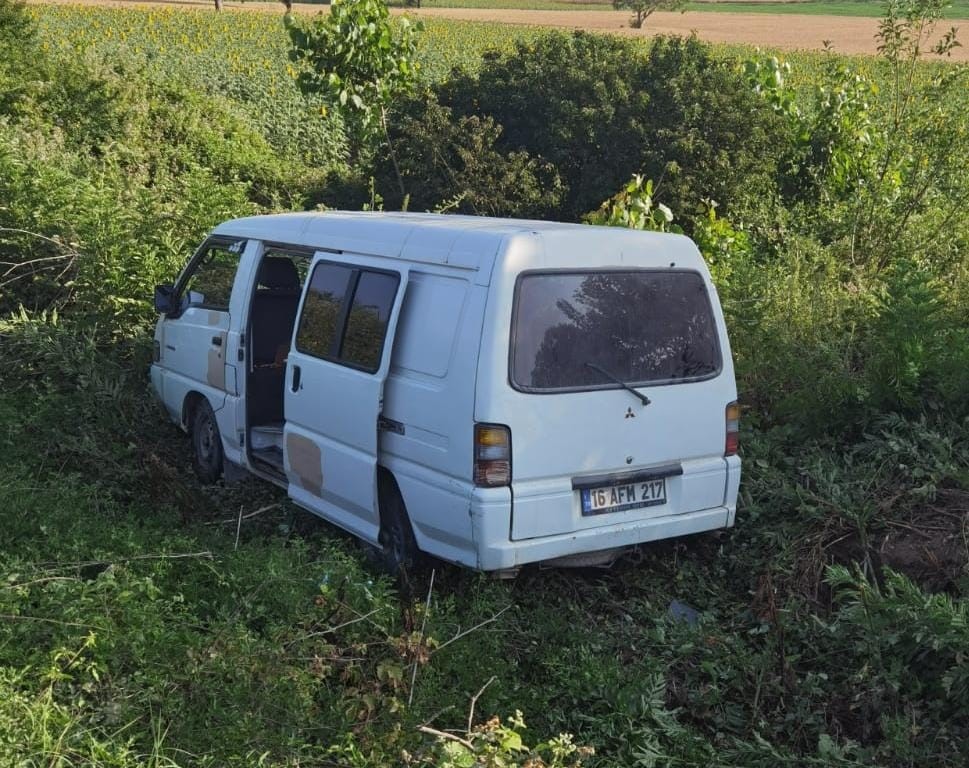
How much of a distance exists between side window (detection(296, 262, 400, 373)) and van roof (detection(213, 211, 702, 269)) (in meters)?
0.16

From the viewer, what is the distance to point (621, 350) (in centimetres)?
605

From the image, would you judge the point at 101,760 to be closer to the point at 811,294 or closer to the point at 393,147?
the point at 811,294

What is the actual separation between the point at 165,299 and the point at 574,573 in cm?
412

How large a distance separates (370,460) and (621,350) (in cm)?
152

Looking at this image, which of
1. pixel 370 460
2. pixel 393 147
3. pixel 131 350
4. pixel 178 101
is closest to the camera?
pixel 370 460

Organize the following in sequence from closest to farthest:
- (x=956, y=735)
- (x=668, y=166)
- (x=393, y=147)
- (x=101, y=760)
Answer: (x=101, y=760) < (x=956, y=735) < (x=668, y=166) < (x=393, y=147)

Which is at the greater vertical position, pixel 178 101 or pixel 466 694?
pixel 178 101

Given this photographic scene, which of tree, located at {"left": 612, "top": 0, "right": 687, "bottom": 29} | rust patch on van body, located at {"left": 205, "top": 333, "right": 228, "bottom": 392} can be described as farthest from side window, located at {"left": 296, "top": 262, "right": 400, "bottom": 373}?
tree, located at {"left": 612, "top": 0, "right": 687, "bottom": 29}

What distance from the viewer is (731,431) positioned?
256 inches

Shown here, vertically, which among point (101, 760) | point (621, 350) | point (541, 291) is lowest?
point (101, 760)

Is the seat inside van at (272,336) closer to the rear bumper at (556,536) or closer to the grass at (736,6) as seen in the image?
the rear bumper at (556,536)

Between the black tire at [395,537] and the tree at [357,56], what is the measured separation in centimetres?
808

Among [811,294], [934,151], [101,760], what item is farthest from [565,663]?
[934,151]

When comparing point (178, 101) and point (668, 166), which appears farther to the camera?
point (178, 101)
